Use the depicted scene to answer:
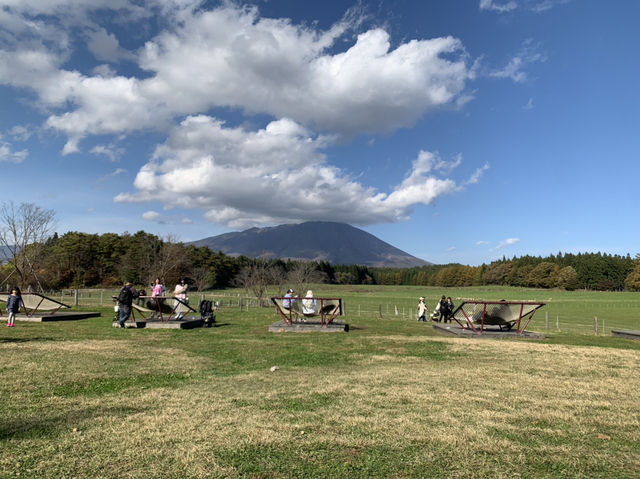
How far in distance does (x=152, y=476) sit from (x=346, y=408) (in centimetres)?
286

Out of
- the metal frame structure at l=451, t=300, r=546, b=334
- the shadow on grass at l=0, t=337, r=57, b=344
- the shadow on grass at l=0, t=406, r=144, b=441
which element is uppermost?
the metal frame structure at l=451, t=300, r=546, b=334

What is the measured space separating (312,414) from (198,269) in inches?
3041

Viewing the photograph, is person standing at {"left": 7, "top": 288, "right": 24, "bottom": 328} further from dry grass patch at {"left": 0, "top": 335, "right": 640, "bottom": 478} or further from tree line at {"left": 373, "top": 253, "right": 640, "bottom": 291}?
tree line at {"left": 373, "top": 253, "right": 640, "bottom": 291}

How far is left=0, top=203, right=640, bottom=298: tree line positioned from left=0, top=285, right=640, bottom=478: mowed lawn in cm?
3159

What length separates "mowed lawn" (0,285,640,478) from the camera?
13.3 feet

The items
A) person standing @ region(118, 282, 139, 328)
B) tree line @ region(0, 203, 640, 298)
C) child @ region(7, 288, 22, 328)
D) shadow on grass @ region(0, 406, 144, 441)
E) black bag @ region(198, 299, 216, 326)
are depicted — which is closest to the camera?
shadow on grass @ region(0, 406, 144, 441)

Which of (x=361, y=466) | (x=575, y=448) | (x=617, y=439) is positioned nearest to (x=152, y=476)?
(x=361, y=466)

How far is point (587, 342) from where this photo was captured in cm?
1570

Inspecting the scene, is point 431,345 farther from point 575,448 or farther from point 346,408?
point 575,448

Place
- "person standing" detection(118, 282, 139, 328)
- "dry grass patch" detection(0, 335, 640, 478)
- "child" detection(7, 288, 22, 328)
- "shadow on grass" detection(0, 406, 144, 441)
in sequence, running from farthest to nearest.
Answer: "person standing" detection(118, 282, 139, 328) < "child" detection(7, 288, 22, 328) < "shadow on grass" detection(0, 406, 144, 441) < "dry grass patch" detection(0, 335, 640, 478)

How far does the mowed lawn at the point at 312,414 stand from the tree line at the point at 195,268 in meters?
31.6

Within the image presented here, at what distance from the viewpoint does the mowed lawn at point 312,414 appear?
405 centimetres

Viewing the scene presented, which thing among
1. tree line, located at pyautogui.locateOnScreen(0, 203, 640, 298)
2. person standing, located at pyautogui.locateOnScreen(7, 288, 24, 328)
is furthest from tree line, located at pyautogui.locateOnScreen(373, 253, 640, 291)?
person standing, located at pyautogui.locateOnScreen(7, 288, 24, 328)

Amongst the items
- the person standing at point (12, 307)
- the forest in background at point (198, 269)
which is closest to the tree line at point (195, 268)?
the forest in background at point (198, 269)
